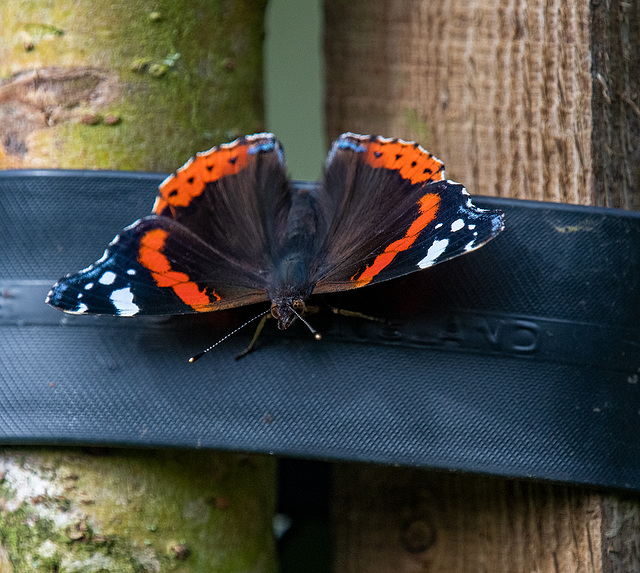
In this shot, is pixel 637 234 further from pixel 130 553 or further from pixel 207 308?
pixel 130 553

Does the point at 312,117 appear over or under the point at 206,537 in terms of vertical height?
over

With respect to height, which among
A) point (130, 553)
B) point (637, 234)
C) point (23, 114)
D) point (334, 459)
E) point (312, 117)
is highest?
point (312, 117)

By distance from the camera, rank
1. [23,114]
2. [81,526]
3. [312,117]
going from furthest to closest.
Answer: [312,117], [23,114], [81,526]

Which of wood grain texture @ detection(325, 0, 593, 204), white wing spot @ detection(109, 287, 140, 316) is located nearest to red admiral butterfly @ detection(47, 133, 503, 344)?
white wing spot @ detection(109, 287, 140, 316)

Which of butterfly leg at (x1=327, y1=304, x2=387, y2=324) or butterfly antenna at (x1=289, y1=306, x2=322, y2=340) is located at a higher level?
butterfly leg at (x1=327, y1=304, x2=387, y2=324)

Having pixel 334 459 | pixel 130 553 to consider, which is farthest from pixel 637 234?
pixel 130 553

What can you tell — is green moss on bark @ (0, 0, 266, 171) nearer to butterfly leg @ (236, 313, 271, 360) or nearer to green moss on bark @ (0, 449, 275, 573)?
butterfly leg @ (236, 313, 271, 360)

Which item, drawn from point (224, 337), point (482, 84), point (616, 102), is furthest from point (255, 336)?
point (616, 102)

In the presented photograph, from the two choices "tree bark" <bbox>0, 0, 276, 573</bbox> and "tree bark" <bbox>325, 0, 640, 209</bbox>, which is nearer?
"tree bark" <bbox>0, 0, 276, 573</bbox>
